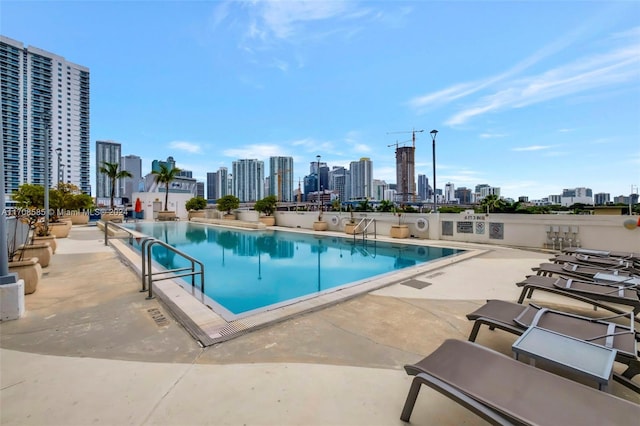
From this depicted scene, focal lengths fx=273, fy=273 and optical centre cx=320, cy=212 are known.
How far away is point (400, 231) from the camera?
39.9ft

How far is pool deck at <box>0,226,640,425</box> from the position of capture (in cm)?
181

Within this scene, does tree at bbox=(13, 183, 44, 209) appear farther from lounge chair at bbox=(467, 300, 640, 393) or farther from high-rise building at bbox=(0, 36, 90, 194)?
lounge chair at bbox=(467, 300, 640, 393)

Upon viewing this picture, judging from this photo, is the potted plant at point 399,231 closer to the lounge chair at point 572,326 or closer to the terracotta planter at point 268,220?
the terracotta planter at point 268,220

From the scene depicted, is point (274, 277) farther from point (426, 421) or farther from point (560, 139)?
point (560, 139)

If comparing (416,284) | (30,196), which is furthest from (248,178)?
(416,284)

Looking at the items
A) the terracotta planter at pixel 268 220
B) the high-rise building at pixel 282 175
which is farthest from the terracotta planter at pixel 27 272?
the high-rise building at pixel 282 175

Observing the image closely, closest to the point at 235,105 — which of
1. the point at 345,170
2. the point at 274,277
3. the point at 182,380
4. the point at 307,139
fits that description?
the point at 307,139

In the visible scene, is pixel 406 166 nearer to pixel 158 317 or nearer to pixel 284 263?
pixel 284 263

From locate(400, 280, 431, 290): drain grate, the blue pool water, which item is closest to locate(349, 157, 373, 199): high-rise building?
the blue pool water

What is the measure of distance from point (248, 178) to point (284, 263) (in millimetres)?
68656

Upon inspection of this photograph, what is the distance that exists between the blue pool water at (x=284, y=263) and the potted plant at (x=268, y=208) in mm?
5564

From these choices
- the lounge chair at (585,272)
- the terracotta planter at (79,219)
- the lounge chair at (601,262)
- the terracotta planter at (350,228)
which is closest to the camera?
the lounge chair at (585,272)

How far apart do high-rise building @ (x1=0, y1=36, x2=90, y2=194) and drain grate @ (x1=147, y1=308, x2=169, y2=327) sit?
972 cm

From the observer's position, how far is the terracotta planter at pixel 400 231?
39.9 ft
